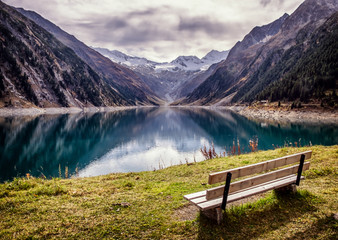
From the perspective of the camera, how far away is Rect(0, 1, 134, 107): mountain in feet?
362

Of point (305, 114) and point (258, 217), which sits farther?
point (305, 114)

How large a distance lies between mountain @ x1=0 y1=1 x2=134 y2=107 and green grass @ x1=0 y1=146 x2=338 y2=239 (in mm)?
112143

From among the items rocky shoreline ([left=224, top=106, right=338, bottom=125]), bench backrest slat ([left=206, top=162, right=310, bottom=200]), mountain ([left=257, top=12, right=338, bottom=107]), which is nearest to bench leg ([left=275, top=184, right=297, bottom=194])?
bench backrest slat ([left=206, top=162, right=310, bottom=200])

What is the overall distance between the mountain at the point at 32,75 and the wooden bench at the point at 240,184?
118 m

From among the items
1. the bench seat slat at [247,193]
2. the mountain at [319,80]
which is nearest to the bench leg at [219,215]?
the bench seat slat at [247,193]

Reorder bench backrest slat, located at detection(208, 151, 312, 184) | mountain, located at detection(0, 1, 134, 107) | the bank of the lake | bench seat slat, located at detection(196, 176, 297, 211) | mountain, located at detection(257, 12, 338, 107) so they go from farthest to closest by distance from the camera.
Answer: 1. mountain, located at detection(0, 1, 134, 107)
2. mountain, located at detection(257, 12, 338, 107)
3. the bank of the lake
4. bench seat slat, located at detection(196, 176, 297, 211)
5. bench backrest slat, located at detection(208, 151, 312, 184)

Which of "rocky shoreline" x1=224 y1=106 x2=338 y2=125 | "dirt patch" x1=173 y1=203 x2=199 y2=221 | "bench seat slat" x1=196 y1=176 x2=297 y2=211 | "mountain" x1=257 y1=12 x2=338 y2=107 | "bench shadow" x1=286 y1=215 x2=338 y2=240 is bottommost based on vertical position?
"rocky shoreline" x1=224 y1=106 x2=338 y2=125

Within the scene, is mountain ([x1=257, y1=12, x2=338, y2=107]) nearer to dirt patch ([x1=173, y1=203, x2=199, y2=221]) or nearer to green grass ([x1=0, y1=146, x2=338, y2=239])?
green grass ([x1=0, y1=146, x2=338, y2=239])

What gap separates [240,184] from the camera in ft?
21.8

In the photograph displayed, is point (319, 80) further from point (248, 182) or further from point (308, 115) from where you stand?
point (248, 182)

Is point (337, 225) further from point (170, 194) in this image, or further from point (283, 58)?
point (283, 58)

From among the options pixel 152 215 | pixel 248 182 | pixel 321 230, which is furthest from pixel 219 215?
pixel 321 230

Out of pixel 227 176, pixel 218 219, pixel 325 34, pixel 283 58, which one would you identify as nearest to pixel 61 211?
pixel 218 219

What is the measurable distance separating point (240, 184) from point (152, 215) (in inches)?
130
